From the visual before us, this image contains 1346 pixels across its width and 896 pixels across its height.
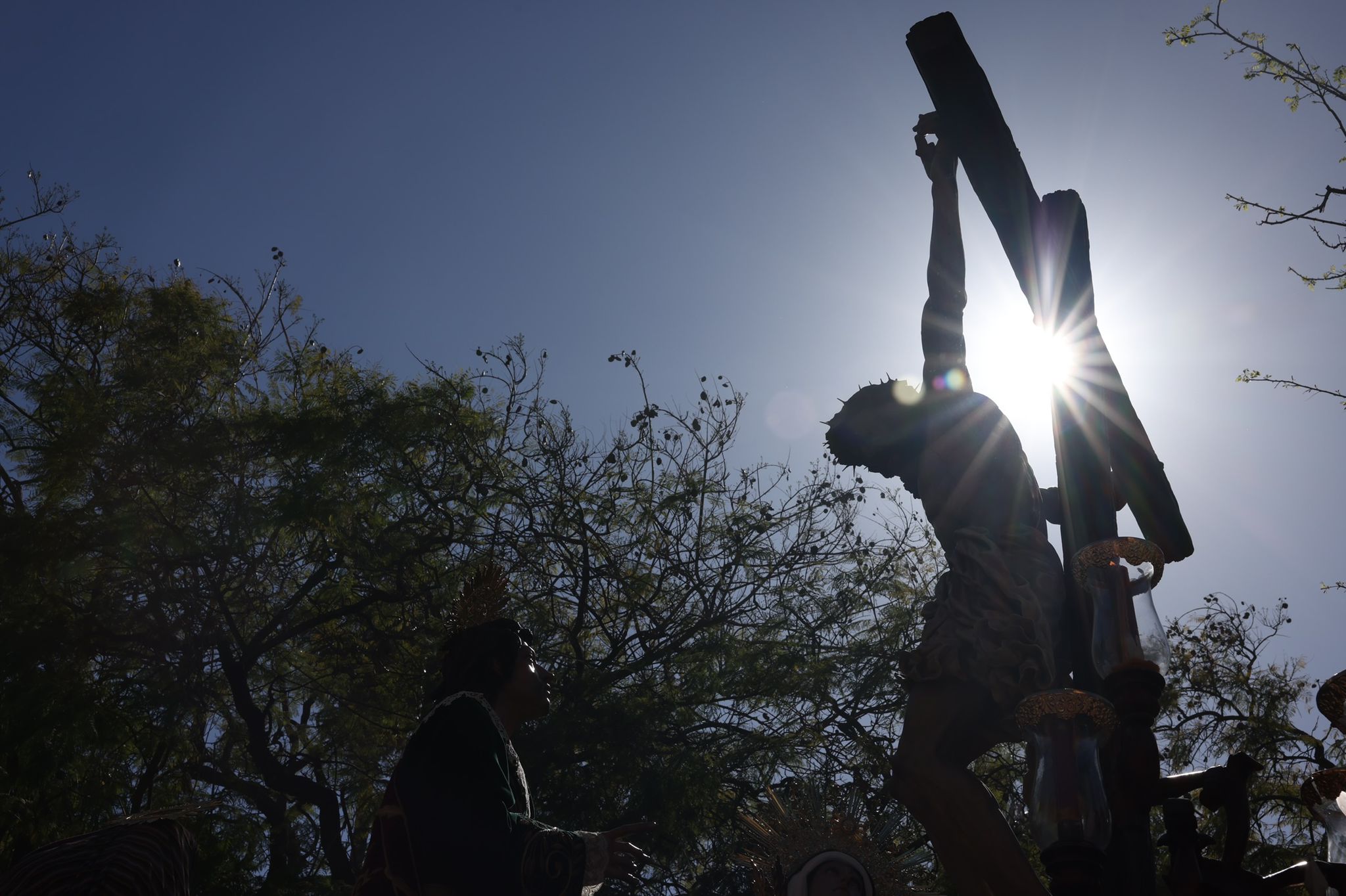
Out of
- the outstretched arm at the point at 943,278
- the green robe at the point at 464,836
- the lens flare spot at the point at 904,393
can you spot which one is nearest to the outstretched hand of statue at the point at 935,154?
the outstretched arm at the point at 943,278

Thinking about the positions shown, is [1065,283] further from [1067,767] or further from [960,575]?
[1067,767]

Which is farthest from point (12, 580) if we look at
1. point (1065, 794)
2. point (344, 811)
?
point (1065, 794)

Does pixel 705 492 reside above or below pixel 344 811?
above

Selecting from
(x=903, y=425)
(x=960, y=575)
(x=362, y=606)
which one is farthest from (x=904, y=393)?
(x=362, y=606)

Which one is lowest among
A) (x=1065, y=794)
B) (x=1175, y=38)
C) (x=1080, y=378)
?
(x=1065, y=794)

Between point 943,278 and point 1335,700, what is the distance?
2.92 m

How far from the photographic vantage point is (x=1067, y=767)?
3.01 m

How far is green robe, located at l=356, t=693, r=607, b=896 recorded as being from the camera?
3945 millimetres

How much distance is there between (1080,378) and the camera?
454 centimetres

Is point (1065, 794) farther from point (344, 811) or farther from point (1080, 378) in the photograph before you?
point (344, 811)

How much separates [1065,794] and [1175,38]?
7.97 meters

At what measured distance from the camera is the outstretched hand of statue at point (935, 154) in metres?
5.54

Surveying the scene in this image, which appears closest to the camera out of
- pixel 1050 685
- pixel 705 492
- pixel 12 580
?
pixel 1050 685

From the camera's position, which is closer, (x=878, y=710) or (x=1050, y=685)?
(x=1050, y=685)
